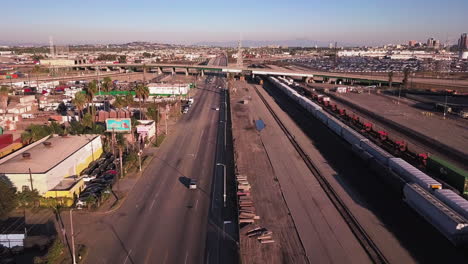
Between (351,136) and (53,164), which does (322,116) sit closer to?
(351,136)

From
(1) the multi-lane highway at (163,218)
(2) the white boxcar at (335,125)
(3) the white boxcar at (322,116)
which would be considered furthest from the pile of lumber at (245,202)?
(3) the white boxcar at (322,116)

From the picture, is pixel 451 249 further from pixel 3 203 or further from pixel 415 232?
pixel 3 203

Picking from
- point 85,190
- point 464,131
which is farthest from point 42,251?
point 464,131

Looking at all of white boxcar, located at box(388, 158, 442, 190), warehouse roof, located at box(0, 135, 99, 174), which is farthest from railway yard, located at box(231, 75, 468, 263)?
warehouse roof, located at box(0, 135, 99, 174)

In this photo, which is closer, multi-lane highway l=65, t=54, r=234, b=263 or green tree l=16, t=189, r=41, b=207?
multi-lane highway l=65, t=54, r=234, b=263

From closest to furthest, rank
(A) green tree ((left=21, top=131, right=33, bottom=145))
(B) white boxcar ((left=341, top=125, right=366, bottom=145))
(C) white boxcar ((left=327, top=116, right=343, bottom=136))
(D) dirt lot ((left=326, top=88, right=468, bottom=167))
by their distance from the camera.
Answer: (B) white boxcar ((left=341, top=125, right=366, bottom=145)) → (A) green tree ((left=21, top=131, right=33, bottom=145)) → (D) dirt lot ((left=326, top=88, right=468, bottom=167)) → (C) white boxcar ((left=327, top=116, right=343, bottom=136))

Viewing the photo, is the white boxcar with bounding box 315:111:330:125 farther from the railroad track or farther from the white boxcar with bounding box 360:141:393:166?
the white boxcar with bounding box 360:141:393:166

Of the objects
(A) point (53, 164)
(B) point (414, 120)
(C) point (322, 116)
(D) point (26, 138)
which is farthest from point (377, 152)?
(D) point (26, 138)

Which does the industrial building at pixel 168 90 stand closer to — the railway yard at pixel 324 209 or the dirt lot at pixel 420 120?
the dirt lot at pixel 420 120
